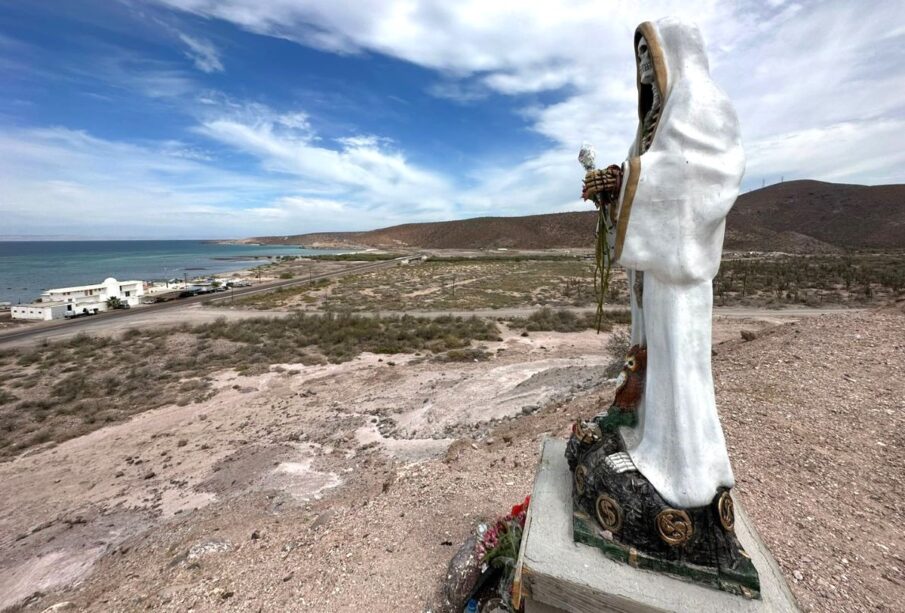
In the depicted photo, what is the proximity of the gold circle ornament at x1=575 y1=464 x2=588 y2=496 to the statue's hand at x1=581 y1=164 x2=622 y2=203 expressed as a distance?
1.94m

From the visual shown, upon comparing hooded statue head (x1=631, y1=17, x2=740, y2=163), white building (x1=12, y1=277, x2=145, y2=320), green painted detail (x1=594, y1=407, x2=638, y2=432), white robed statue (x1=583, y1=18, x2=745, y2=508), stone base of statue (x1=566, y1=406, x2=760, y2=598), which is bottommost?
white building (x1=12, y1=277, x2=145, y2=320)

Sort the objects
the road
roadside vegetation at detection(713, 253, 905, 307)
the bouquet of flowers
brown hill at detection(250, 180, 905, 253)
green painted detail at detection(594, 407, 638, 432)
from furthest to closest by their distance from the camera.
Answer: brown hill at detection(250, 180, 905, 253) → roadside vegetation at detection(713, 253, 905, 307) → the road → the bouquet of flowers → green painted detail at detection(594, 407, 638, 432)

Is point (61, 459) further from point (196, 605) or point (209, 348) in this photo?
point (209, 348)

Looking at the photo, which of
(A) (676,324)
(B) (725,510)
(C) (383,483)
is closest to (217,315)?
(C) (383,483)

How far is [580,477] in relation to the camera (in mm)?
2959

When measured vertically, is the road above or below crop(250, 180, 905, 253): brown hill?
below

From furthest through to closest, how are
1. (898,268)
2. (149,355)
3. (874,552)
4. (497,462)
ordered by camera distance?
1. (898,268)
2. (149,355)
3. (497,462)
4. (874,552)

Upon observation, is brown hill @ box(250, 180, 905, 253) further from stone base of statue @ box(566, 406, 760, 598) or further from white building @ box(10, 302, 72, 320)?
white building @ box(10, 302, 72, 320)

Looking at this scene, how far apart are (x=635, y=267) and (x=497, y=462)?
4.28 meters

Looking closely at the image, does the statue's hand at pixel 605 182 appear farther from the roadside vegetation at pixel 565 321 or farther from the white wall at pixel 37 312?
the white wall at pixel 37 312

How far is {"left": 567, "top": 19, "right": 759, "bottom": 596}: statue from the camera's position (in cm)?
247

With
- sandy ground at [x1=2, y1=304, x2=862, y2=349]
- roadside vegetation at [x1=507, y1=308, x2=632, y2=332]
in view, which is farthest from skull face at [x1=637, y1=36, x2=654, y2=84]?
sandy ground at [x1=2, y1=304, x2=862, y2=349]

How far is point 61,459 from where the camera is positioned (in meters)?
8.39

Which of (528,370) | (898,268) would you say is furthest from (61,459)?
(898,268)
